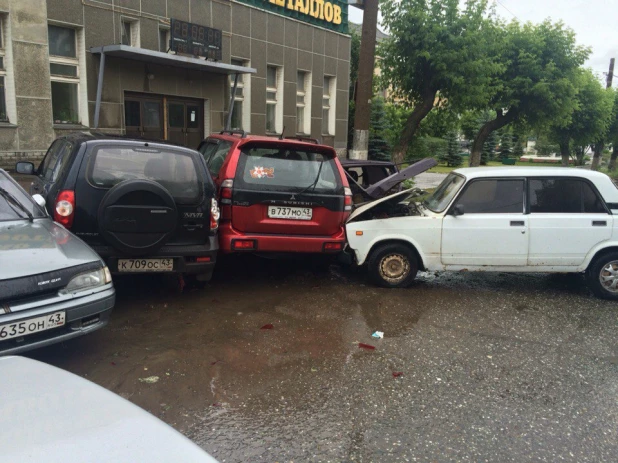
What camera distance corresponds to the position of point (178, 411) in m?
3.70

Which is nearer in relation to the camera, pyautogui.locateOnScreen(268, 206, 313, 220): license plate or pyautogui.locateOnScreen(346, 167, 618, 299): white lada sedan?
pyautogui.locateOnScreen(268, 206, 313, 220): license plate

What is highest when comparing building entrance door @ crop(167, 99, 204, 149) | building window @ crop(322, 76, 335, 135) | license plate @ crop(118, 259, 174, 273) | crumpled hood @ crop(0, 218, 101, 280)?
building window @ crop(322, 76, 335, 135)

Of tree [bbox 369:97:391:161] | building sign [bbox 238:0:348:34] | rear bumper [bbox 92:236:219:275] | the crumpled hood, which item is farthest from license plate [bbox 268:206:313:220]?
tree [bbox 369:97:391:161]

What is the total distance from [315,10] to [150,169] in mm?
16220

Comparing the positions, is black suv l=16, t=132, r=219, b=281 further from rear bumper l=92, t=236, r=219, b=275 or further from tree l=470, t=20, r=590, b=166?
tree l=470, t=20, r=590, b=166

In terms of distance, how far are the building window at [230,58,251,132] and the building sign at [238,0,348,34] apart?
7.55 ft

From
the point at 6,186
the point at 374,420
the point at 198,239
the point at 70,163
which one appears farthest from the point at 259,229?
the point at 374,420

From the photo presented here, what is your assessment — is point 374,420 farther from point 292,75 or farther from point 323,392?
point 292,75

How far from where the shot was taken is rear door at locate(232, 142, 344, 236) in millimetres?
6199

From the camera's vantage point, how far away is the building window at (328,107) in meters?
21.8

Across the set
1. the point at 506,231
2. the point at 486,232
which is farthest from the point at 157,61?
the point at 506,231

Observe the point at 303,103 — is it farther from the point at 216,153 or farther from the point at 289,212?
the point at 289,212

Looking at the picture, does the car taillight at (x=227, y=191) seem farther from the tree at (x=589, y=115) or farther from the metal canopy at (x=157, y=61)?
the tree at (x=589, y=115)

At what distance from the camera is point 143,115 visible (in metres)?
15.1
